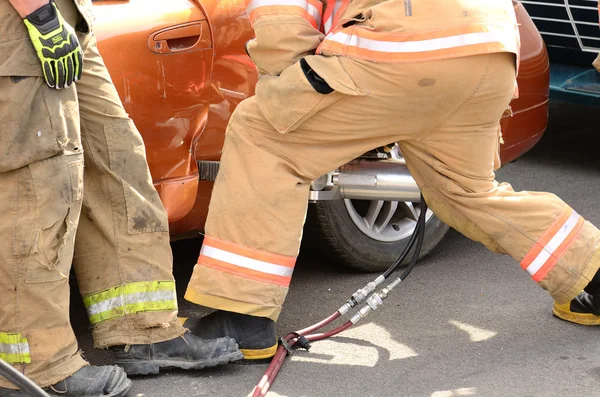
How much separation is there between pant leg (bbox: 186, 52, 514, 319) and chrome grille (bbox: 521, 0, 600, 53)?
2.48 m

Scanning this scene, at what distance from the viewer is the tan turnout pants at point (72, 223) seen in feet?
9.23

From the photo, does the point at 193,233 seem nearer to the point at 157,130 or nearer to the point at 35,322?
the point at 157,130

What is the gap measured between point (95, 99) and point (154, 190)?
0.35 meters

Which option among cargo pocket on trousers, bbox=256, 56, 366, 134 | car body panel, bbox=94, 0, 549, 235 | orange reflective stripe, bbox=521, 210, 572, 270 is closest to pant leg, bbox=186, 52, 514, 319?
cargo pocket on trousers, bbox=256, 56, 366, 134

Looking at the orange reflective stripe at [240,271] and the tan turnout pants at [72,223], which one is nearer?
the tan turnout pants at [72,223]

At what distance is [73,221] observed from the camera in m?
2.94

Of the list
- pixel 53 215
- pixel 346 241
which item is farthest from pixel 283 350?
pixel 53 215

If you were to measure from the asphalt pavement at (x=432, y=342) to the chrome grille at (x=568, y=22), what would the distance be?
1.46 meters

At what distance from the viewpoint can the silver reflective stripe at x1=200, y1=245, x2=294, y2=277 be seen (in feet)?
10.3

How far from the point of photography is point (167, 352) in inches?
126

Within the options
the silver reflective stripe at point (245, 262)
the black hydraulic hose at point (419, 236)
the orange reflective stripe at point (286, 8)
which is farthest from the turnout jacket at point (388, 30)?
the black hydraulic hose at point (419, 236)

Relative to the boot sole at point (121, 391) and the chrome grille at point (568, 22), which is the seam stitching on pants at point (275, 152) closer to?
the boot sole at point (121, 391)

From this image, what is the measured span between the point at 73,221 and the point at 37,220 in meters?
0.12

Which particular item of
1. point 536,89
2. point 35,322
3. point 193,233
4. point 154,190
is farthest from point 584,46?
point 35,322
